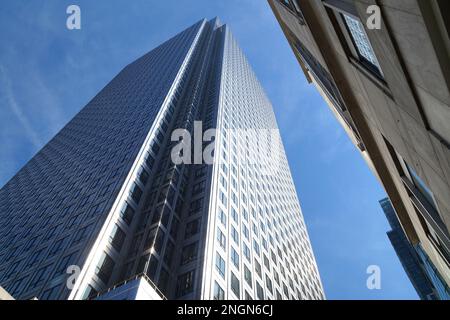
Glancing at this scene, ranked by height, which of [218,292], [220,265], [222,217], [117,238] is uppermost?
[222,217]

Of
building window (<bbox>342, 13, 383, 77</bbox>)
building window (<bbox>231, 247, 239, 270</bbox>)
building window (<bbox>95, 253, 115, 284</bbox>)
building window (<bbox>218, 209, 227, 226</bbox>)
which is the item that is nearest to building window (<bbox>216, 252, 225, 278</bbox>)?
building window (<bbox>231, 247, 239, 270</bbox>)

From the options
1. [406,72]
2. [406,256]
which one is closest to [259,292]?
[406,72]

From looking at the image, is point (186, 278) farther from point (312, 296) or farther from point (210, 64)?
point (210, 64)

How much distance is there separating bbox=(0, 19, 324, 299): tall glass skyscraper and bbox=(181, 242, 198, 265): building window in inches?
6.9

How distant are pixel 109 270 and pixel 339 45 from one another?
111 ft

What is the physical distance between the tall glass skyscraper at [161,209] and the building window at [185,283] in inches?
6.4

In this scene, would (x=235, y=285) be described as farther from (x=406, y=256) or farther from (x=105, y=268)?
(x=406, y=256)

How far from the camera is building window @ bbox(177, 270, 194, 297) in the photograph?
33.4 m

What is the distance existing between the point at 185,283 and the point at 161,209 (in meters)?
13.6

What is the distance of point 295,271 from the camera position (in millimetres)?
60688

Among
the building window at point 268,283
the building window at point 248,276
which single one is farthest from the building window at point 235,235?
the building window at point 268,283

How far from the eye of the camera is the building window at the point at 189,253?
1494 inches

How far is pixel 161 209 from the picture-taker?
4609cm
